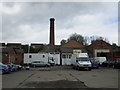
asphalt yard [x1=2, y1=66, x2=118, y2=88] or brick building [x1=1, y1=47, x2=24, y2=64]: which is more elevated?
brick building [x1=1, y1=47, x2=24, y2=64]

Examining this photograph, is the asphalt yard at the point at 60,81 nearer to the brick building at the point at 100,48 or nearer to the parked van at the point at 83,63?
the parked van at the point at 83,63

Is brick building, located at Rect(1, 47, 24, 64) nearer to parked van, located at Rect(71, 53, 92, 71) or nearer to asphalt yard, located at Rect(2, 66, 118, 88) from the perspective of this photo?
parked van, located at Rect(71, 53, 92, 71)

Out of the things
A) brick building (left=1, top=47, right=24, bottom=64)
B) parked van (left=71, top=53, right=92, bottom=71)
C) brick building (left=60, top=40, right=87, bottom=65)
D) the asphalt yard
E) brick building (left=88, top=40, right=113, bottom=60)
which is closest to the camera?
the asphalt yard

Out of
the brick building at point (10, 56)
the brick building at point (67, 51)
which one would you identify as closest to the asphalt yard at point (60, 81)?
the brick building at point (10, 56)

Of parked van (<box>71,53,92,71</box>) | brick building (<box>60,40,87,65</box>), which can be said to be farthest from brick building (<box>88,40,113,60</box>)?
parked van (<box>71,53,92,71</box>)

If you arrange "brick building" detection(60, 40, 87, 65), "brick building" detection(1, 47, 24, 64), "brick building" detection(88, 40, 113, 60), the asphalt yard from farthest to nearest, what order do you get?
"brick building" detection(88, 40, 113, 60)
"brick building" detection(60, 40, 87, 65)
"brick building" detection(1, 47, 24, 64)
the asphalt yard

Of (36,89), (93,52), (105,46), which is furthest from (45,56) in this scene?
(36,89)

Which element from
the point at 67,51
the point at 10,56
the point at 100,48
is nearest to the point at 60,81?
the point at 10,56

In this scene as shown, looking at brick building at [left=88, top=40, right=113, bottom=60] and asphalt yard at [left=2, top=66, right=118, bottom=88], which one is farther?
brick building at [left=88, top=40, right=113, bottom=60]

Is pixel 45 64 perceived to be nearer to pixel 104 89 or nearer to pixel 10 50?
pixel 10 50

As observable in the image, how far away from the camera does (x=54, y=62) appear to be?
50.4 metres

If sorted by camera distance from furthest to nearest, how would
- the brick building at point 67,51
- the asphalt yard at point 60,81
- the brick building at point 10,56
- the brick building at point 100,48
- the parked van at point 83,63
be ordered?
1. the brick building at point 100,48
2. the brick building at point 67,51
3. the brick building at point 10,56
4. the parked van at point 83,63
5. the asphalt yard at point 60,81

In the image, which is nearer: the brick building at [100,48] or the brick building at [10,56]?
the brick building at [10,56]

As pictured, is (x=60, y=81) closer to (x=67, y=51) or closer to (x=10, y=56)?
(x=10, y=56)
